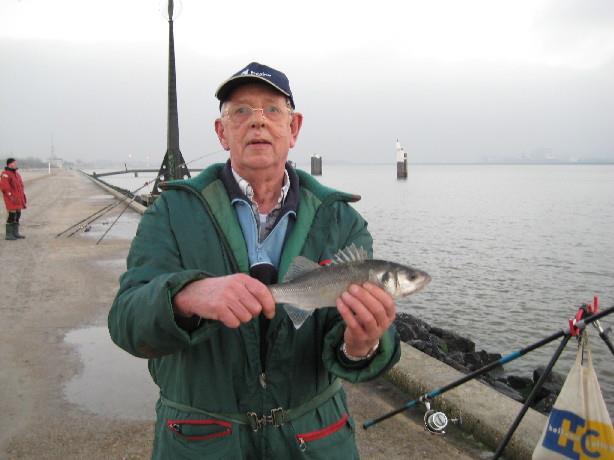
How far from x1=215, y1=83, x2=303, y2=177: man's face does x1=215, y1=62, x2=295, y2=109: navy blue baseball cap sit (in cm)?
4

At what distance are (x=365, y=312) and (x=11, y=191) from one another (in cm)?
1763

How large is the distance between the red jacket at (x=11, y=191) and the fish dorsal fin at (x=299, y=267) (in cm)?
1684

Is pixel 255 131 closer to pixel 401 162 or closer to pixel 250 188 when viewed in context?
pixel 250 188

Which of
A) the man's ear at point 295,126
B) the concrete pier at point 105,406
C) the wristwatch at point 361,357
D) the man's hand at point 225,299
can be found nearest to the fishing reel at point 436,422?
the concrete pier at point 105,406

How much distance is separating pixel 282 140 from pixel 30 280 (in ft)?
34.2

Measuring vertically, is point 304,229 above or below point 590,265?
above

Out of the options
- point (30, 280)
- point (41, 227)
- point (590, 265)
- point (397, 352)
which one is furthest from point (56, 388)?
point (590, 265)

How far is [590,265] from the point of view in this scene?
76.7 ft

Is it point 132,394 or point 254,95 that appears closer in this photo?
point 254,95

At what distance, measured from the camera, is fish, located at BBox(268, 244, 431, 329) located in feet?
8.62

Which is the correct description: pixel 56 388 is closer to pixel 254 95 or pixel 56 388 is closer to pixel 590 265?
pixel 254 95

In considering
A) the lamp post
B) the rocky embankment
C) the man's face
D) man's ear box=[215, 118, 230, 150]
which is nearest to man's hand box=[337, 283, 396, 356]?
the man's face

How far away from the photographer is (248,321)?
2424 mm

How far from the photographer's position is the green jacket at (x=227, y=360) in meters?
2.65
